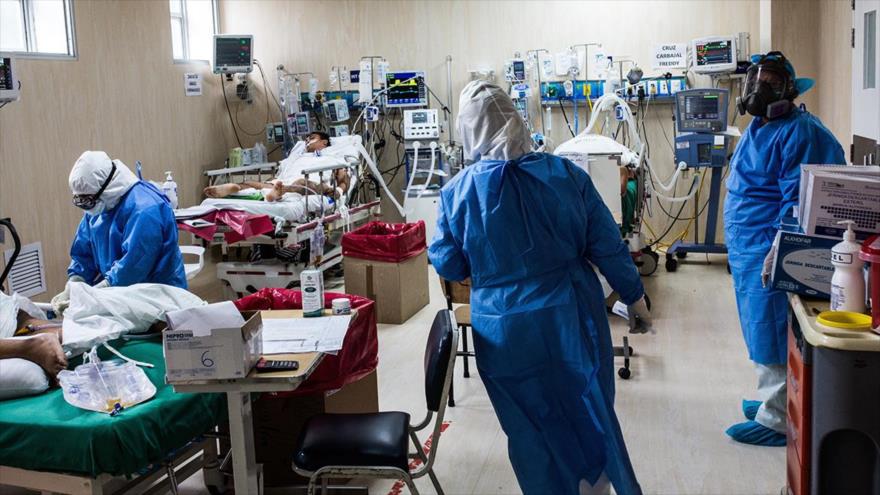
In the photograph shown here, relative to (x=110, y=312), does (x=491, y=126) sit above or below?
above

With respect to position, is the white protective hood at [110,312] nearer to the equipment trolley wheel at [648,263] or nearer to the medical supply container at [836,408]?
the medical supply container at [836,408]

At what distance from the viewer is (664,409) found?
158 inches

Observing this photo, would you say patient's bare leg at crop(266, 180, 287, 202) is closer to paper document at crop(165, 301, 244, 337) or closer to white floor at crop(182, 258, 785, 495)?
white floor at crop(182, 258, 785, 495)

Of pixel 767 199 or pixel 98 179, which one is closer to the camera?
pixel 767 199

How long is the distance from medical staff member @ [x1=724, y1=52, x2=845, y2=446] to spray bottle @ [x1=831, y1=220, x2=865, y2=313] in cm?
98

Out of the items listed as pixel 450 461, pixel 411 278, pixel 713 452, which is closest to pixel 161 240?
pixel 450 461

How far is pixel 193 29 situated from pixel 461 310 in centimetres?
553

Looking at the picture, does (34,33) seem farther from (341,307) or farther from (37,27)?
(341,307)

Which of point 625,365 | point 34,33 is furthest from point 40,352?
point 34,33

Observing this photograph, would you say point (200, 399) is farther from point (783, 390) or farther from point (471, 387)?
point (783, 390)

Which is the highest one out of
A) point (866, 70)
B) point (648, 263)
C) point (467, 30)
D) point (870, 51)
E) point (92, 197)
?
point (467, 30)

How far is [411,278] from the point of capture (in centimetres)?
589

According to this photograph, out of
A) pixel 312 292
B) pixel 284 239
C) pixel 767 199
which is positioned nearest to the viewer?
pixel 312 292

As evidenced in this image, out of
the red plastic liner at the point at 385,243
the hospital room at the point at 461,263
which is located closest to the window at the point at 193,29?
the hospital room at the point at 461,263
